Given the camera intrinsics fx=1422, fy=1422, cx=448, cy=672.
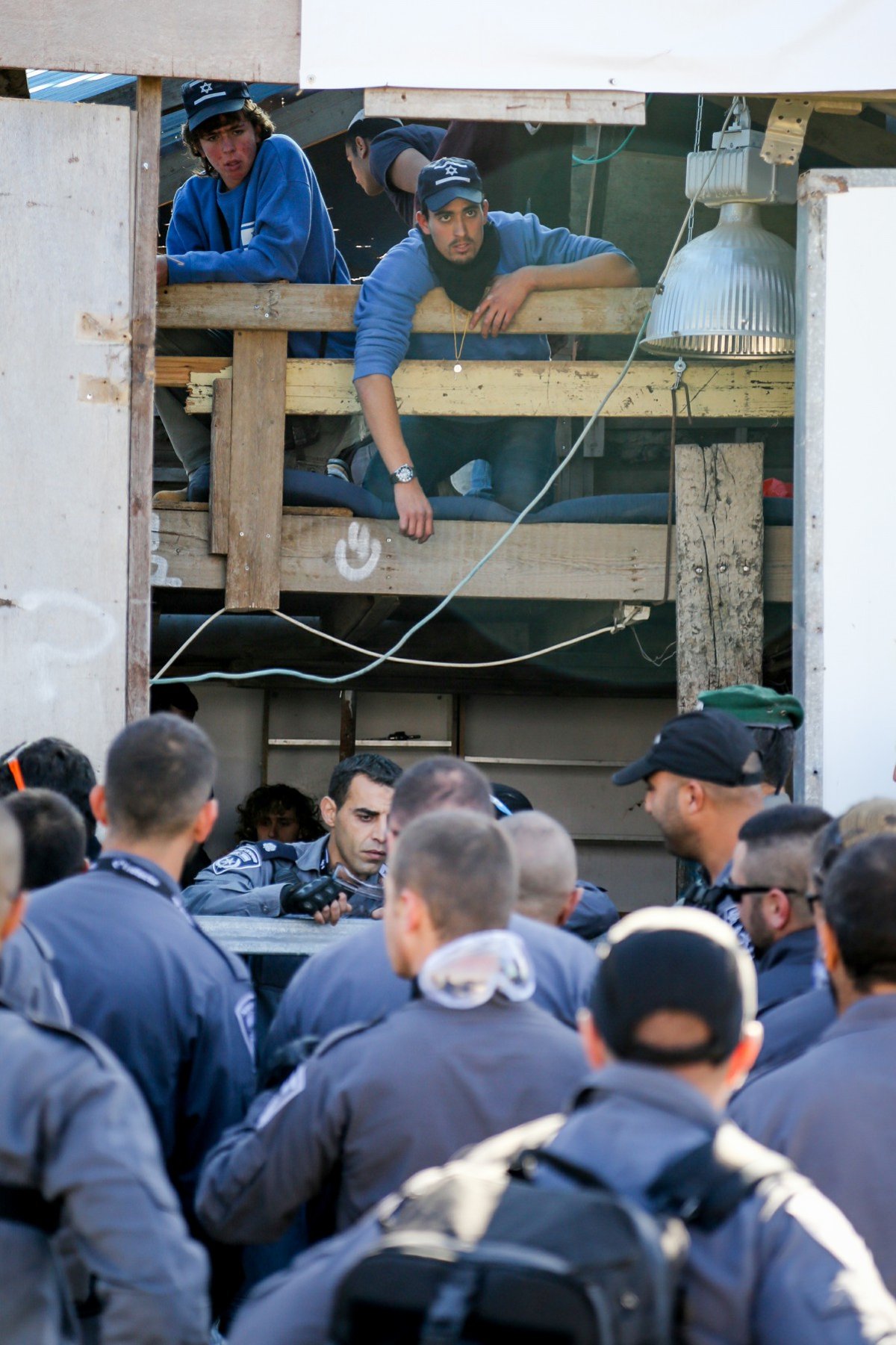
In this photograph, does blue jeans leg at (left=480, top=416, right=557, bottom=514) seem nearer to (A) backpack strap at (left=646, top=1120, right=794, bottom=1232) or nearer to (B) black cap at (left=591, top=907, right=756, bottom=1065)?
(B) black cap at (left=591, top=907, right=756, bottom=1065)

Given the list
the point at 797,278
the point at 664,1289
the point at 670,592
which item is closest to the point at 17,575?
the point at 670,592

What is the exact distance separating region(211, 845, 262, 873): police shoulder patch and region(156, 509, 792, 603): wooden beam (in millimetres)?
1108

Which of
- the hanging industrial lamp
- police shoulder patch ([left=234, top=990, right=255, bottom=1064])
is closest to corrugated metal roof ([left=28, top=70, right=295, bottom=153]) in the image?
the hanging industrial lamp

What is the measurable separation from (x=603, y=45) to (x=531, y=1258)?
4.78 metres

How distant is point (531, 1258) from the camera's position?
4.53ft

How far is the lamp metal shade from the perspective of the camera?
5.29 m

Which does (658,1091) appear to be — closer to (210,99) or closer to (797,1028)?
(797,1028)

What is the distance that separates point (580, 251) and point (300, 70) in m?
1.47

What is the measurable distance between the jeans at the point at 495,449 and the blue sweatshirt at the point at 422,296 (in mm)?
292

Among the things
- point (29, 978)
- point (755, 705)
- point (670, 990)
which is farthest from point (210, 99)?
point (670, 990)

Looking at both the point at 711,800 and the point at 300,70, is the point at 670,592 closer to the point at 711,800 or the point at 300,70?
the point at 711,800

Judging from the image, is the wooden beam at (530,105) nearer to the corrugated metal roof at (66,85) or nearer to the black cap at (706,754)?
the corrugated metal roof at (66,85)

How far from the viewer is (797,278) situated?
5.36 metres

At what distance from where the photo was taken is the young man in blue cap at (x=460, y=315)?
570 centimetres
